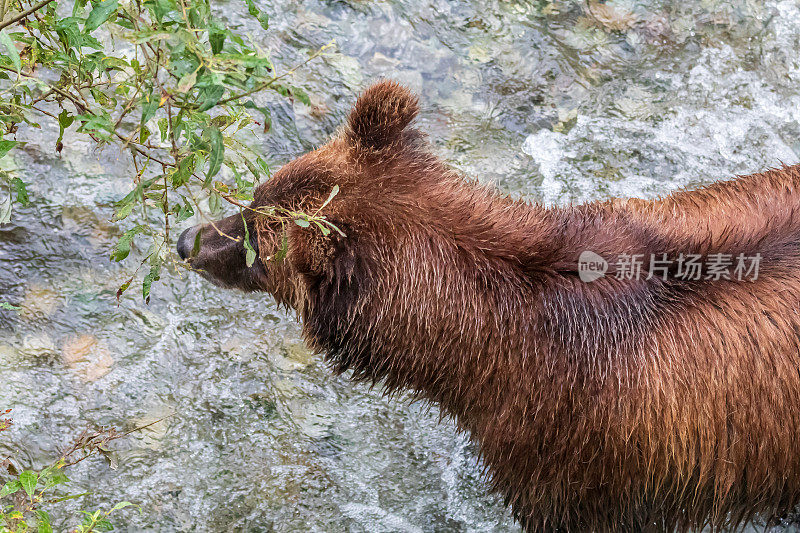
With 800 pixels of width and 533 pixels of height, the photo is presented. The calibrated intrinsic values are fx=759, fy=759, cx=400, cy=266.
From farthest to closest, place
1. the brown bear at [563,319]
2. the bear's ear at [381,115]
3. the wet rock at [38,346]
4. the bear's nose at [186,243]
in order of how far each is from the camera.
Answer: the wet rock at [38,346]
the bear's nose at [186,243]
the bear's ear at [381,115]
the brown bear at [563,319]

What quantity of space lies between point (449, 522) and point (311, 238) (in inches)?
76.5

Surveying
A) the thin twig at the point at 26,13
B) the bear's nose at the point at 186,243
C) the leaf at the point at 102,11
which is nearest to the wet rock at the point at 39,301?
the bear's nose at the point at 186,243

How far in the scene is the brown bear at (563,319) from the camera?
2971mm

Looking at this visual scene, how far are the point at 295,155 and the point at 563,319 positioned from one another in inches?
104

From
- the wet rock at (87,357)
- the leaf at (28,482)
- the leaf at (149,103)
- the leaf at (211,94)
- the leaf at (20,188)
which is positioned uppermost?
the leaf at (211,94)

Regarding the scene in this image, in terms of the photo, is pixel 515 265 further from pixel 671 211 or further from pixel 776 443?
pixel 776 443

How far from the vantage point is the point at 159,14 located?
81.1 inches

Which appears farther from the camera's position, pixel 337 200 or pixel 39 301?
pixel 39 301

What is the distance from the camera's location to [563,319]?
3.00m

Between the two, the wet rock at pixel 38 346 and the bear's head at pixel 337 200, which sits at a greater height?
the bear's head at pixel 337 200

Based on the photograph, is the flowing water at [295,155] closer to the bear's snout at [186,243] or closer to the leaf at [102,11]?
the bear's snout at [186,243]

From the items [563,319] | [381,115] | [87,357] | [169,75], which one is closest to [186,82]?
[169,75]

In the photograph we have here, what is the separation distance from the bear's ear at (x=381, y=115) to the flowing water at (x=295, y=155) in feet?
5.56

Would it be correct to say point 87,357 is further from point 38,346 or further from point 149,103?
point 149,103
